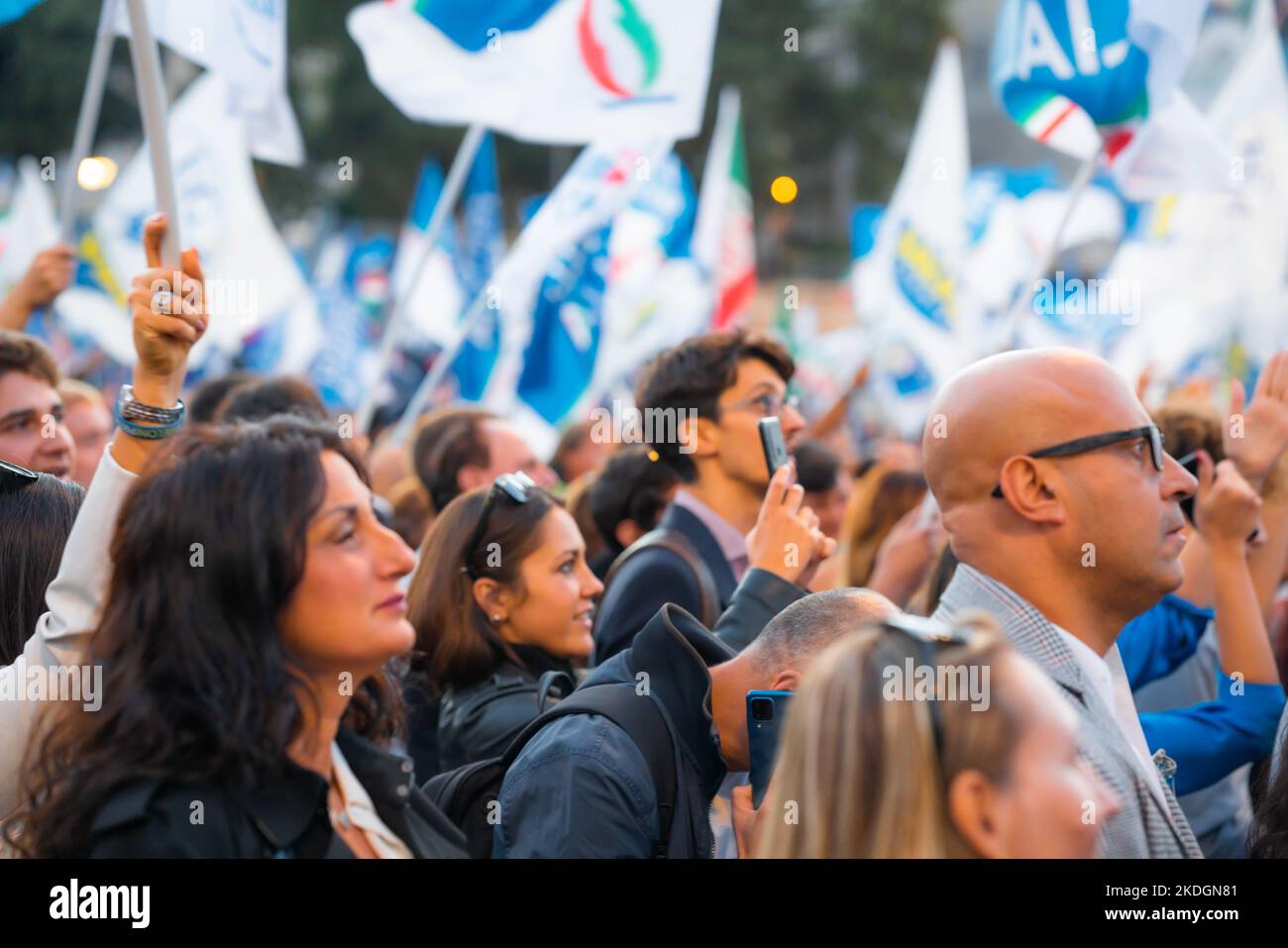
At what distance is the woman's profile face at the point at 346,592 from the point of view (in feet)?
7.75

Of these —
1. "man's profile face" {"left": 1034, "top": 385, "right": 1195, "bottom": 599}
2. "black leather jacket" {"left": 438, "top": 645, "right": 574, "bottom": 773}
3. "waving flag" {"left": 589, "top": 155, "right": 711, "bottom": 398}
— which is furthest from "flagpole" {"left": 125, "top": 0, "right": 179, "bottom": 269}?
"waving flag" {"left": 589, "top": 155, "right": 711, "bottom": 398}

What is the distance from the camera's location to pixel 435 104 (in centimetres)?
655

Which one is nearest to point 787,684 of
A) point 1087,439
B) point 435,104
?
point 1087,439

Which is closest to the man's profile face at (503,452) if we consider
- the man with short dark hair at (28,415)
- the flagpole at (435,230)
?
the flagpole at (435,230)

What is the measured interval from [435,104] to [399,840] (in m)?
4.61

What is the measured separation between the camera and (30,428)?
14.6 feet

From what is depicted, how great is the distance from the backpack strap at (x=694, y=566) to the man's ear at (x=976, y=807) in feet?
7.06

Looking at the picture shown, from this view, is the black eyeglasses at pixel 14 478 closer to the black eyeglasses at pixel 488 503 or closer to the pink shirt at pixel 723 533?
the black eyeglasses at pixel 488 503

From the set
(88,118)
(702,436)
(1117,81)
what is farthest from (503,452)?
(1117,81)

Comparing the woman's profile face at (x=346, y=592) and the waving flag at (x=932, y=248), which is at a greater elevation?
the waving flag at (x=932, y=248)

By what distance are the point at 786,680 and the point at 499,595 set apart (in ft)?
4.76

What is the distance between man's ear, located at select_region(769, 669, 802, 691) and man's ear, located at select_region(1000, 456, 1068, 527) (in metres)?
0.51

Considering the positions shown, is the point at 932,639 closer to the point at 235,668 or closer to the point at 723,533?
the point at 235,668

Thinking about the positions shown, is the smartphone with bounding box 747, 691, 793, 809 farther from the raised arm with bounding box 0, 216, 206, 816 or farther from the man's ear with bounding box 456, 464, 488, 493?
the man's ear with bounding box 456, 464, 488, 493
